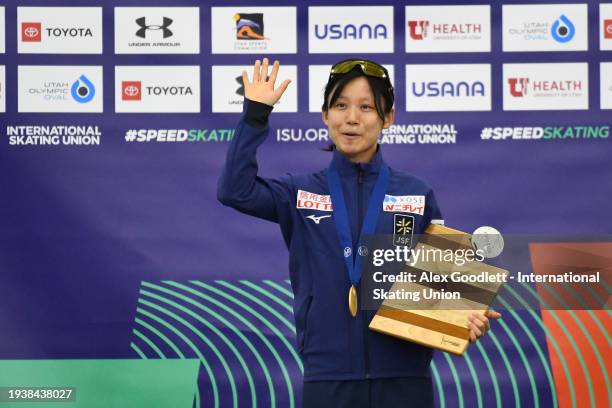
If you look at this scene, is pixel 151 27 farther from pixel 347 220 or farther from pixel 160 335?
pixel 347 220

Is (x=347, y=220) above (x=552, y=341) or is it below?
above

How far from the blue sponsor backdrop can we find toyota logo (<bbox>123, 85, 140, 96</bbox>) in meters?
0.07

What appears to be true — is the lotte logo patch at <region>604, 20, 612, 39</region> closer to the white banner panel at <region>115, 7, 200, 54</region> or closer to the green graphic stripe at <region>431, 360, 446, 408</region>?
the green graphic stripe at <region>431, 360, 446, 408</region>

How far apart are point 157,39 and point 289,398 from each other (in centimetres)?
180

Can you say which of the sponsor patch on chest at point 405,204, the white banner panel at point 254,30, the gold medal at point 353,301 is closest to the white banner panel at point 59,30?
the white banner panel at point 254,30

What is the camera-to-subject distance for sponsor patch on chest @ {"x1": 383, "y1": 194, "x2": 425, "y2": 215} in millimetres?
2645

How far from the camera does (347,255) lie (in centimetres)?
260

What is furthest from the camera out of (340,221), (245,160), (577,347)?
(577,347)

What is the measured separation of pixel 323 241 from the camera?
8.66ft

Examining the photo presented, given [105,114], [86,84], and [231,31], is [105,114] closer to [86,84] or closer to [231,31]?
[86,84]

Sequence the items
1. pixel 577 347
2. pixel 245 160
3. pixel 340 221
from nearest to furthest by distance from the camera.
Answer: pixel 245 160, pixel 340 221, pixel 577 347

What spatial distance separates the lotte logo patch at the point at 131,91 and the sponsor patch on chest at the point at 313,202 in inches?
69.2

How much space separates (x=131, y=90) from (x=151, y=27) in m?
0.31

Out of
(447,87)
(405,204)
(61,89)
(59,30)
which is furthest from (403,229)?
(59,30)
